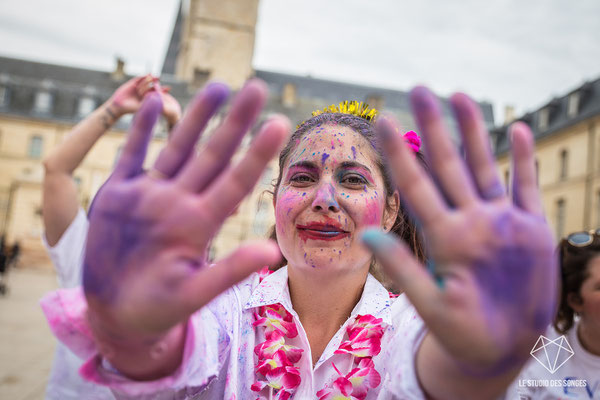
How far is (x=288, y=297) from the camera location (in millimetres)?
2166

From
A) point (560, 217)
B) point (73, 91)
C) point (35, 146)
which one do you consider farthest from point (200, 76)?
point (560, 217)

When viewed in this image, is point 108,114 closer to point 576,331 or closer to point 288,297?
point 288,297

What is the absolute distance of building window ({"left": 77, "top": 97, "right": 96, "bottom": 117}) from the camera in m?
31.8

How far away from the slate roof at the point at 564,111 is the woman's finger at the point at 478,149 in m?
24.9

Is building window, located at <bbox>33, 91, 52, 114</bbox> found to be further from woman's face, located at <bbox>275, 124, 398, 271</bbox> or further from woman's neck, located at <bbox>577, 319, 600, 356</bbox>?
woman's neck, located at <bbox>577, 319, 600, 356</bbox>

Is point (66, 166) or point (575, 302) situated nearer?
point (66, 166)

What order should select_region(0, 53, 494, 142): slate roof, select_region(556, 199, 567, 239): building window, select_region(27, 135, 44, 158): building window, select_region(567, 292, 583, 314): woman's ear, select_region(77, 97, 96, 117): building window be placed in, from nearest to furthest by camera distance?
select_region(567, 292, 583, 314): woman's ear
select_region(556, 199, 567, 239): building window
select_region(27, 135, 44, 158): building window
select_region(0, 53, 494, 142): slate roof
select_region(77, 97, 96, 117): building window

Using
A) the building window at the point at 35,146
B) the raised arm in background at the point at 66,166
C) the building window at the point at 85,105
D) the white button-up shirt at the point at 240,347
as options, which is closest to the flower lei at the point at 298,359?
the white button-up shirt at the point at 240,347

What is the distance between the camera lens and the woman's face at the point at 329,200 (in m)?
1.95

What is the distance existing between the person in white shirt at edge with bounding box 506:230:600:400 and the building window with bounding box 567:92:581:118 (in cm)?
2471

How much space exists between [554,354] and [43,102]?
35143mm

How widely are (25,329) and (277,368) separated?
8.20 meters

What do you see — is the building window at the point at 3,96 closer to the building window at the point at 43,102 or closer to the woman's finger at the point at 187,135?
the building window at the point at 43,102

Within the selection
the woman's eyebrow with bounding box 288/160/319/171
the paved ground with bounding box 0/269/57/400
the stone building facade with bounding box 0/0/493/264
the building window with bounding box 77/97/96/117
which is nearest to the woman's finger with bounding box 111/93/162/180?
the woman's eyebrow with bounding box 288/160/319/171
